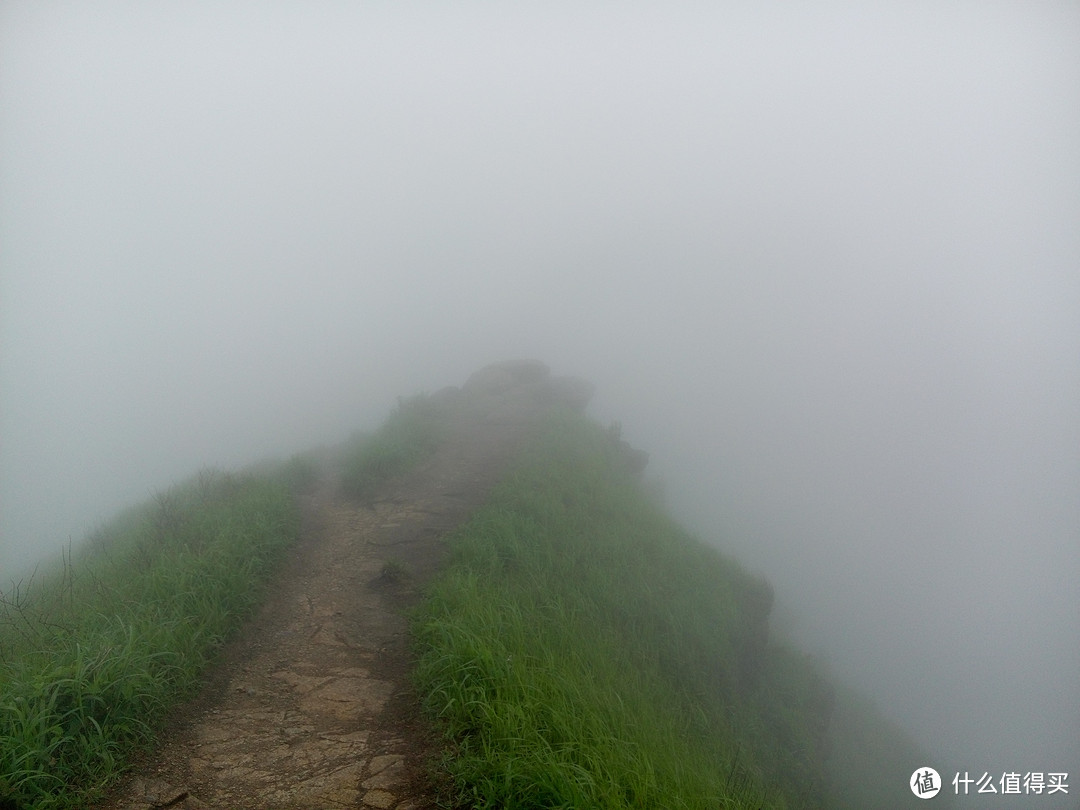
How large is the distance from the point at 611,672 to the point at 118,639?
515 centimetres

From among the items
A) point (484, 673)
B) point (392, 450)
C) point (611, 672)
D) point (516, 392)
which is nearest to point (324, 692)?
point (484, 673)

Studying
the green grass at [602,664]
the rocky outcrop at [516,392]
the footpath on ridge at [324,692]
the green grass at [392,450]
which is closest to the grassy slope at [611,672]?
the green grass at [602,664]

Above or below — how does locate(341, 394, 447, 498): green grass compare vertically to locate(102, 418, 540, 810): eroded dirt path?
above

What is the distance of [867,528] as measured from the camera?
1817 inches

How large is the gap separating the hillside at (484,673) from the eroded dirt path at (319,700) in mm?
24

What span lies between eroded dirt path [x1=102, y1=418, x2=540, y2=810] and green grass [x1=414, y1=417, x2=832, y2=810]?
1.46 ft

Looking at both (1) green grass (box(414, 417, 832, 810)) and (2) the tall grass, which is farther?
(1) green grass (box(414, 417, 832, 810))

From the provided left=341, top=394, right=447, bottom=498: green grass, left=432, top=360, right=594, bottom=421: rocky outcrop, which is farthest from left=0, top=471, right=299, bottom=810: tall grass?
left=432, top=360, right=594, bottom=421: rocky outcrop

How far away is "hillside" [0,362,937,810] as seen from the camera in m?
4.16

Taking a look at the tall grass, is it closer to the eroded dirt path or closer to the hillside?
the hillside

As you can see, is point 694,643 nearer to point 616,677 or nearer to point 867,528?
point 616,677

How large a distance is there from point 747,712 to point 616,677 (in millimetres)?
5189

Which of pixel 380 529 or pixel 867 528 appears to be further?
pixel 867 528

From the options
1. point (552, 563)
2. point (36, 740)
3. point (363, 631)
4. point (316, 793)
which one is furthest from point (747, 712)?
point (36, 740)
